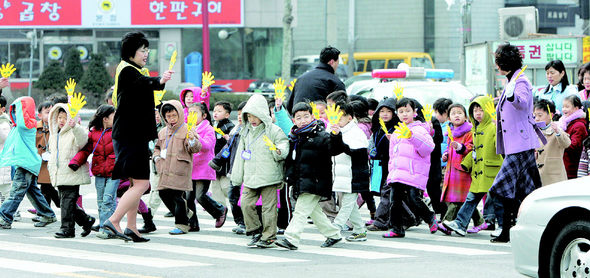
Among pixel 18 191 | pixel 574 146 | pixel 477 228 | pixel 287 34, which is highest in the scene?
pixel 287 34

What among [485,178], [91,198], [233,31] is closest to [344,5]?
[233,31]

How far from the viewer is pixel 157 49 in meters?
41.1

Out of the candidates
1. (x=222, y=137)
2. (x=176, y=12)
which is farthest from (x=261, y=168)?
(x=176, y=12)

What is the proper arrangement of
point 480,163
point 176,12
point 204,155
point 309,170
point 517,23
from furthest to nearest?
point 176,12 → point 517,23 → point 204,155 → point 480,163 → point 309,170

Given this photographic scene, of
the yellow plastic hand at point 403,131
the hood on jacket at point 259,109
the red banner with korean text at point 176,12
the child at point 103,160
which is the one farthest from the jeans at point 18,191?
the red banner with korean text at point 176,12

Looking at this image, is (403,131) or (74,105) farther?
(74,105)

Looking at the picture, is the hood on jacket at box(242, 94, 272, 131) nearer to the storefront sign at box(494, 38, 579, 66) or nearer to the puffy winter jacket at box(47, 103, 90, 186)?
the puffy winter jacket at box(47, 103, 90, 186)

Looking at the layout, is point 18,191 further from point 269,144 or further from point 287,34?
point 287,34

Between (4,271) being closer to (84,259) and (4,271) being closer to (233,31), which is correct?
(84,259)

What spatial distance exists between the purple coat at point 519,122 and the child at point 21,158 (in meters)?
5.04

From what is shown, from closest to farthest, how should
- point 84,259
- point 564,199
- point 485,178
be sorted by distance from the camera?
1. point 564,199
2. point 84,259
3. point 485,178

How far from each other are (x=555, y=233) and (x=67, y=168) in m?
5.36

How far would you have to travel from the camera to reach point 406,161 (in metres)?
9.79

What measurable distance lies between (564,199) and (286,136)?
352cm
